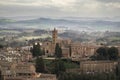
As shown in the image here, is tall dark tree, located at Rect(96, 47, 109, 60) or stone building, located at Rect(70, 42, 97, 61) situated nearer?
tall dark tree, located at Rect(96, 47, 109, 60)

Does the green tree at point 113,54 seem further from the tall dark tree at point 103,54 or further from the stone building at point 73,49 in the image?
the stone building at point 73,49

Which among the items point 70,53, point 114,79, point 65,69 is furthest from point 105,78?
point 70,53

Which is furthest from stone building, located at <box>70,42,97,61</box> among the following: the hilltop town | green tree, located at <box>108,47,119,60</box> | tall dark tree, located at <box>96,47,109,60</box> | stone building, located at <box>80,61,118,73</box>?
stone building, located at <box>80,61,118,73</box>

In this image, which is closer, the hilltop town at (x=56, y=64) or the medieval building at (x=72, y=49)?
the hilltop town at (x=56, y=64)

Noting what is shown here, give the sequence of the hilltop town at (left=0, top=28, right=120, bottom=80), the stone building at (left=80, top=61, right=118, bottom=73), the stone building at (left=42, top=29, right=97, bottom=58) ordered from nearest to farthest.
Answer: the hilltop town at (left=0, top=28, right=120, bottom=80) → the stone building at (left=80, top=61, right=118, bottom=73) → the stone building at (left=42, top=29, right=97, bottom=58)

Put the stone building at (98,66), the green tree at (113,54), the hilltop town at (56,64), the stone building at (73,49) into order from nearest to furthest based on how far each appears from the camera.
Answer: the hilltop town at (56,64) < the stone building at (98,66) < the green tree at (113,54) < the stone building at (73,49)

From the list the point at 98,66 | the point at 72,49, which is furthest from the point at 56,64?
the point at 72,49

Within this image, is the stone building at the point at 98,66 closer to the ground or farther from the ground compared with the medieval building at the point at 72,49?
closer to the ground

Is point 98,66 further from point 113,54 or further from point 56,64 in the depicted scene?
point 113,54

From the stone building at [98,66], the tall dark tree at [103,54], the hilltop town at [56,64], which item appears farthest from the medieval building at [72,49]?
the stone building at [98,66]

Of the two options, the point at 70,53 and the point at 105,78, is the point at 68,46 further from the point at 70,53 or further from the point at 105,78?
the point at 105,78

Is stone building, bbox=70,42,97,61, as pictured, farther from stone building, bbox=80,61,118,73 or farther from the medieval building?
stone building, bbox=80,61,118,73

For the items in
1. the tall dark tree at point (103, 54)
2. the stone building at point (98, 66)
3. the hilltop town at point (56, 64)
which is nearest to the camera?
the hilltop town at point (56, 64)

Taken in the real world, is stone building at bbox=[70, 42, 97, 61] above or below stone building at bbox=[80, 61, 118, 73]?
above
